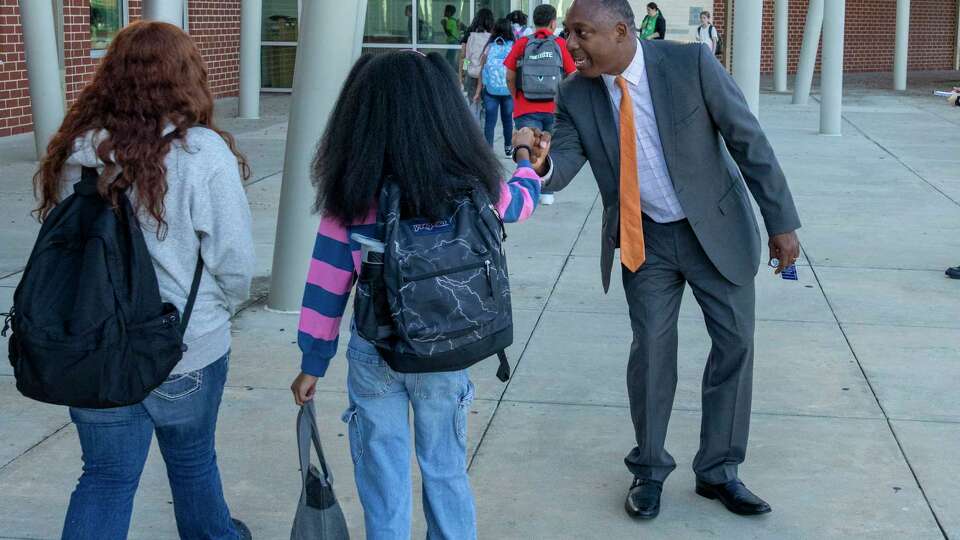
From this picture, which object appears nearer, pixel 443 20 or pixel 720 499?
pixel 720 499

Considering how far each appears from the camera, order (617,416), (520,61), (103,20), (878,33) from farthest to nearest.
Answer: (878,33) < (103,20) < (520,61) < (617,416)

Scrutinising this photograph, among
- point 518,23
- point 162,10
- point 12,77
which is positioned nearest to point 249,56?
point 12,77

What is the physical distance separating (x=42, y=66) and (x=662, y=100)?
10.3 m

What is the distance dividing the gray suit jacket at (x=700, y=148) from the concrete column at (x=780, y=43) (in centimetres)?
2158

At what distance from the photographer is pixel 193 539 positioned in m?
3.65

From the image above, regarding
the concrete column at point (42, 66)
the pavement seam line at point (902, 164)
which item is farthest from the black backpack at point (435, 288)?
the concrete column at point (42, 66)

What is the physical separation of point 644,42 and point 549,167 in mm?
591

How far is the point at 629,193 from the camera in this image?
4.18m

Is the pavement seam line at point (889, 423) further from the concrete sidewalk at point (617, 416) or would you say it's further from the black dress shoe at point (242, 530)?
the black dress shoe at point (242, 530)

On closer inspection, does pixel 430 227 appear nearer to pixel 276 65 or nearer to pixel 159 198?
pixel 159 198

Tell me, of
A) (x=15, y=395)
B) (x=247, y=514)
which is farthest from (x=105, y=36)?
(x=247, y=514)

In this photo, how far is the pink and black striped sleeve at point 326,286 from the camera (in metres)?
3.16

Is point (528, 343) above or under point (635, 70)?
under

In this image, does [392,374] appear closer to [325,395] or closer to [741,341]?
[741,341]
